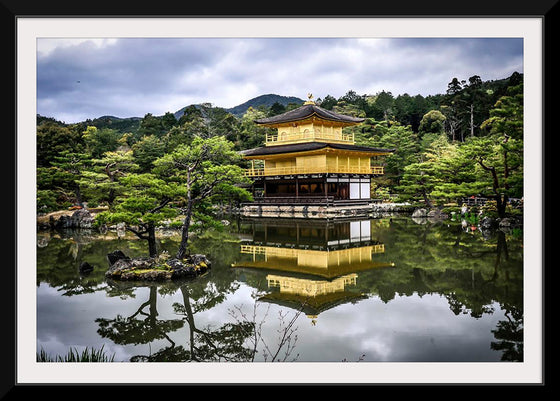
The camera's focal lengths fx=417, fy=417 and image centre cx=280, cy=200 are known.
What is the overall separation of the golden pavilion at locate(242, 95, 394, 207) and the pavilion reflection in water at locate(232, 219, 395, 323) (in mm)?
6919

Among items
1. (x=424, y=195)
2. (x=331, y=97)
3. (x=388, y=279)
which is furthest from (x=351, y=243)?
(x=331, y=97)

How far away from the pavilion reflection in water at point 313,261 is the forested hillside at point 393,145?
3139 mm

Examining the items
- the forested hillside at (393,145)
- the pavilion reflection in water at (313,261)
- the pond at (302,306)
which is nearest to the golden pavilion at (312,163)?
the forested hillside at (393,145)

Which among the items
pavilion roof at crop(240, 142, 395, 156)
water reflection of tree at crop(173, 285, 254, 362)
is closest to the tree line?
pavilion roof at crop(240, 142, 395, 156)

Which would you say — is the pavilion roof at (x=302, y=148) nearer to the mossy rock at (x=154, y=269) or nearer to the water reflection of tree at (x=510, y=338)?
the mossy rock at (x=154, y=269)

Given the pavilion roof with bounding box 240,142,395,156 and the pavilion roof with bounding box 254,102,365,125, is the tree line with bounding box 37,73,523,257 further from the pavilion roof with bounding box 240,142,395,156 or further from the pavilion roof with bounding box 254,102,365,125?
the pavilion roof with bounding box 254,102,365,125

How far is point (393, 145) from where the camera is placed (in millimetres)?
30406

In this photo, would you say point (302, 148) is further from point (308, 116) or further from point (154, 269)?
point (154, 269)

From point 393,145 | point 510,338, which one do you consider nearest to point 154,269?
point 510,338

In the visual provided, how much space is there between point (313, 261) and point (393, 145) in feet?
74.0

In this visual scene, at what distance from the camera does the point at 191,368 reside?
10.6 feet

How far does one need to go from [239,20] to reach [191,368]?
2.87 meters

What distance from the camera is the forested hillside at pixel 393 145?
1498cm
